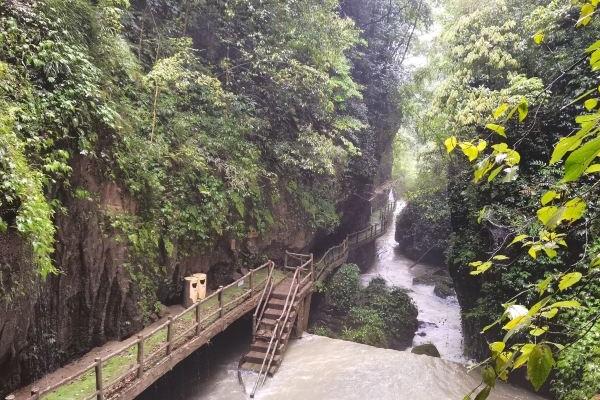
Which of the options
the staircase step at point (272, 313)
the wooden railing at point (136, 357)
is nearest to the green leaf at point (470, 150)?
the wooden railing at point (136, 357)

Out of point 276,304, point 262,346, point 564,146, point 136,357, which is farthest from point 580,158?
point 276,304

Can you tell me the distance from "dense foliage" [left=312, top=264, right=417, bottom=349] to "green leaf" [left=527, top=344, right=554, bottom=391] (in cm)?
1368

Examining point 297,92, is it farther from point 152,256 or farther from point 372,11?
point 372,11

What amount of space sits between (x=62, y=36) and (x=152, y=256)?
4736 mm

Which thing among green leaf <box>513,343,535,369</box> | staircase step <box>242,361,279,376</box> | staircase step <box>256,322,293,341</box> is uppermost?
green leaf <box>513,343,535,369</box>

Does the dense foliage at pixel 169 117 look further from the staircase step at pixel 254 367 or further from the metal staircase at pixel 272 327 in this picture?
the staircase step at pixel 254 367

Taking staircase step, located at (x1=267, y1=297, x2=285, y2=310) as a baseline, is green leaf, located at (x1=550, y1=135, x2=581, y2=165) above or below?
above

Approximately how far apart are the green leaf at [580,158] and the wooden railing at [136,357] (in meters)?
6.40

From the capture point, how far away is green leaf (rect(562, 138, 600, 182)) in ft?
3.51

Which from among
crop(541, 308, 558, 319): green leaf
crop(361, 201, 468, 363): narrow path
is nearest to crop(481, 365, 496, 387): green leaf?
crop(541, 308, 558, 319): green leaf

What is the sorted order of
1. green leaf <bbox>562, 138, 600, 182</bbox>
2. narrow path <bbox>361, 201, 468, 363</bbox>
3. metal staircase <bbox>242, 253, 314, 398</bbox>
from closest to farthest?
green leaf <bbox>562, 138, 600, 182</bbox> → metal staircase <bbox>242, 253, 314, 398</bbox> → narrow path <bbox>361, 201, 468, 363</bbox>

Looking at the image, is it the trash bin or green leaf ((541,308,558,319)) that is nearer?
green leaf ((541,308,558,319))

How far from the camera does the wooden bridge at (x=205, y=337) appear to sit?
267 inches

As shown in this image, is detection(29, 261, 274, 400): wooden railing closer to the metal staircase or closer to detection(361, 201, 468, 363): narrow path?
the metal staircase
